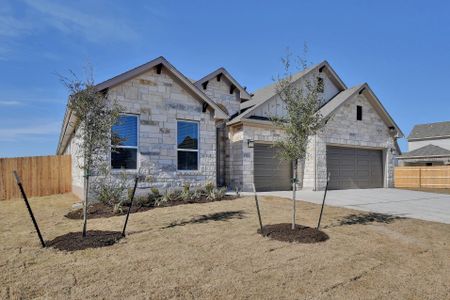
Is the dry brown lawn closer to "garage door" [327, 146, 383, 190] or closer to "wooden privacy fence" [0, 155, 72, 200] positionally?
"wooden privacy fence" [0, 155, 72, 200]

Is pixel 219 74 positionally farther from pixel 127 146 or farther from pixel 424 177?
pixel 424 177

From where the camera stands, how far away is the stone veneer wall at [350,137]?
656 inches

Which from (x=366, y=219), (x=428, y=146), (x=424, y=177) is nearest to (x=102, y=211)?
(x=366, y=219)

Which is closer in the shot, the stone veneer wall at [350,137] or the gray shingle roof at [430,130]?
the stone veneer wall at [350,137]

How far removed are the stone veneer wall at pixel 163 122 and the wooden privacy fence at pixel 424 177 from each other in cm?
1817

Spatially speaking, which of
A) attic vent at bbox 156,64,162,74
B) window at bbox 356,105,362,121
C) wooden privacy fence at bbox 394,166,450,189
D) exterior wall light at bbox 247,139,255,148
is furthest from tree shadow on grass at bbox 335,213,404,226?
wooden privacy fence at bbox 394,166,450,189

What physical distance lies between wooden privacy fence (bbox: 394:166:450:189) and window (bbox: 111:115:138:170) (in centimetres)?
2127

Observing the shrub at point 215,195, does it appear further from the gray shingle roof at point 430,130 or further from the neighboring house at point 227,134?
the gray shingle roof at point 430,130

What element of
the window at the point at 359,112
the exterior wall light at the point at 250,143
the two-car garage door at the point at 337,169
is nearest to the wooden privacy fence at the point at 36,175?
the exterior wall light at the point at 250,143

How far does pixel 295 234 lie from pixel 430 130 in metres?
40.5

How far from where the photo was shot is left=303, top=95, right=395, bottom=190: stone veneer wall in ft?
54.6

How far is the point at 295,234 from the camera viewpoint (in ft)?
22.9

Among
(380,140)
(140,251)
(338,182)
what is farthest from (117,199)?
(380,140)

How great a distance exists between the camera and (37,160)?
15.5 meters
